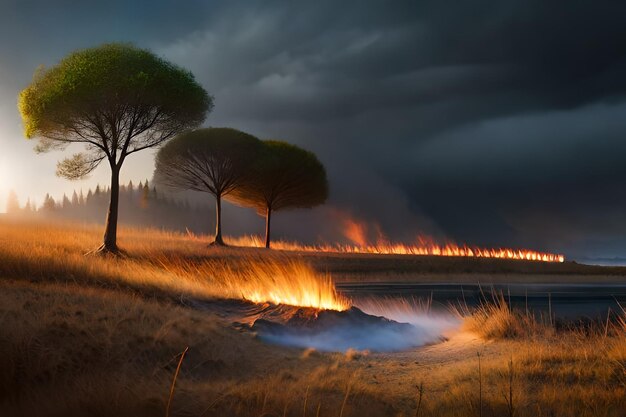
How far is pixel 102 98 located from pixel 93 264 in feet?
42.6

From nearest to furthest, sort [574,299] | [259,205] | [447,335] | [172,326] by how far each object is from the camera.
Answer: [172,326] → [447,335] → [574,299] → [259,205]

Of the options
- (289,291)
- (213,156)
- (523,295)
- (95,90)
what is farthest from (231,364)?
(213,156)

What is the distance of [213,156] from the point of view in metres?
45.8

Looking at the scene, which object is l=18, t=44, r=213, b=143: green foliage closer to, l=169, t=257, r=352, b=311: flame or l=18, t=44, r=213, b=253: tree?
l=18, t=44, r=213, b=253: tree

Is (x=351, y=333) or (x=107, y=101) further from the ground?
(x=107, y=101)

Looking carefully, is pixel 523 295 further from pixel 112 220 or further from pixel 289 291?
pixel 112 220

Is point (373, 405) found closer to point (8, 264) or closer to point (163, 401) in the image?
point (163, 401)

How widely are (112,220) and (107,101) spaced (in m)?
6.12

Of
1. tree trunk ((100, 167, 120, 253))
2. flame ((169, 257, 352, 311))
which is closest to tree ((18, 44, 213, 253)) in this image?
tree trunk ((100, 167, 120, 253))

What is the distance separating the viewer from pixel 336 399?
728 cm

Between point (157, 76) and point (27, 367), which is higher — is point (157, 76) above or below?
above

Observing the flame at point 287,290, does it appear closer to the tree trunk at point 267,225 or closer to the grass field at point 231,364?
the grass field at point 231,364

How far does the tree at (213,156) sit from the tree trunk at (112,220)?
1683 cm

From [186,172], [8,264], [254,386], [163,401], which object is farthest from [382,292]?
[186,172]
